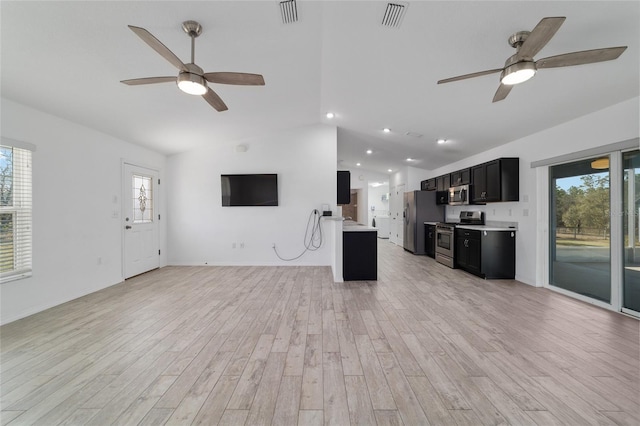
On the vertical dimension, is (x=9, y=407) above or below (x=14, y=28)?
below

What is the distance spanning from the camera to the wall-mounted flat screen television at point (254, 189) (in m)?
5.62

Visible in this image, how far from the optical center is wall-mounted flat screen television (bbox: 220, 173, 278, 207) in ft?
18.4

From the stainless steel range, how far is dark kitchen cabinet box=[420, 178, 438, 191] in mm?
1468

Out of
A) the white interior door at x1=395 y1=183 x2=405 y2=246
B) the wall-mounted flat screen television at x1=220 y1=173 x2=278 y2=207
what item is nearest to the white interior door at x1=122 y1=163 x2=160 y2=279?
the wall-mounted flat screen television at x1=220 y1=173 x2=278 y2=207

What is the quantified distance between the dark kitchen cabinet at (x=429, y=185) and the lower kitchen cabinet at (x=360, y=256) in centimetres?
368

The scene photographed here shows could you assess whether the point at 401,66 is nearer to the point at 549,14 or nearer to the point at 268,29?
the point at 549,14

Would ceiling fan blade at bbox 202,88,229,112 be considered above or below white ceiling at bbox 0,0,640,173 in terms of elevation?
below

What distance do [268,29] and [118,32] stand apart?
127 cm

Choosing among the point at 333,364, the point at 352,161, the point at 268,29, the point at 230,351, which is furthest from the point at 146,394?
the point at 352,161

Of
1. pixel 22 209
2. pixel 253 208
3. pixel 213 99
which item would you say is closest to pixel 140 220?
pixel 22 209

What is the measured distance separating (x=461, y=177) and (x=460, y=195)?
0.42m

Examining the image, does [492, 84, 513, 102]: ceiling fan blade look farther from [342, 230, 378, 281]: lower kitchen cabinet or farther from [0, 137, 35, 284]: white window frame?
[0, 137, 35, 284]: white window frame

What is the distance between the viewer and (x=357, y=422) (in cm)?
151

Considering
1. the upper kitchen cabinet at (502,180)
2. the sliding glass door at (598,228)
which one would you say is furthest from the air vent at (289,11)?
the upper kitchen cabinet at (502,180)
